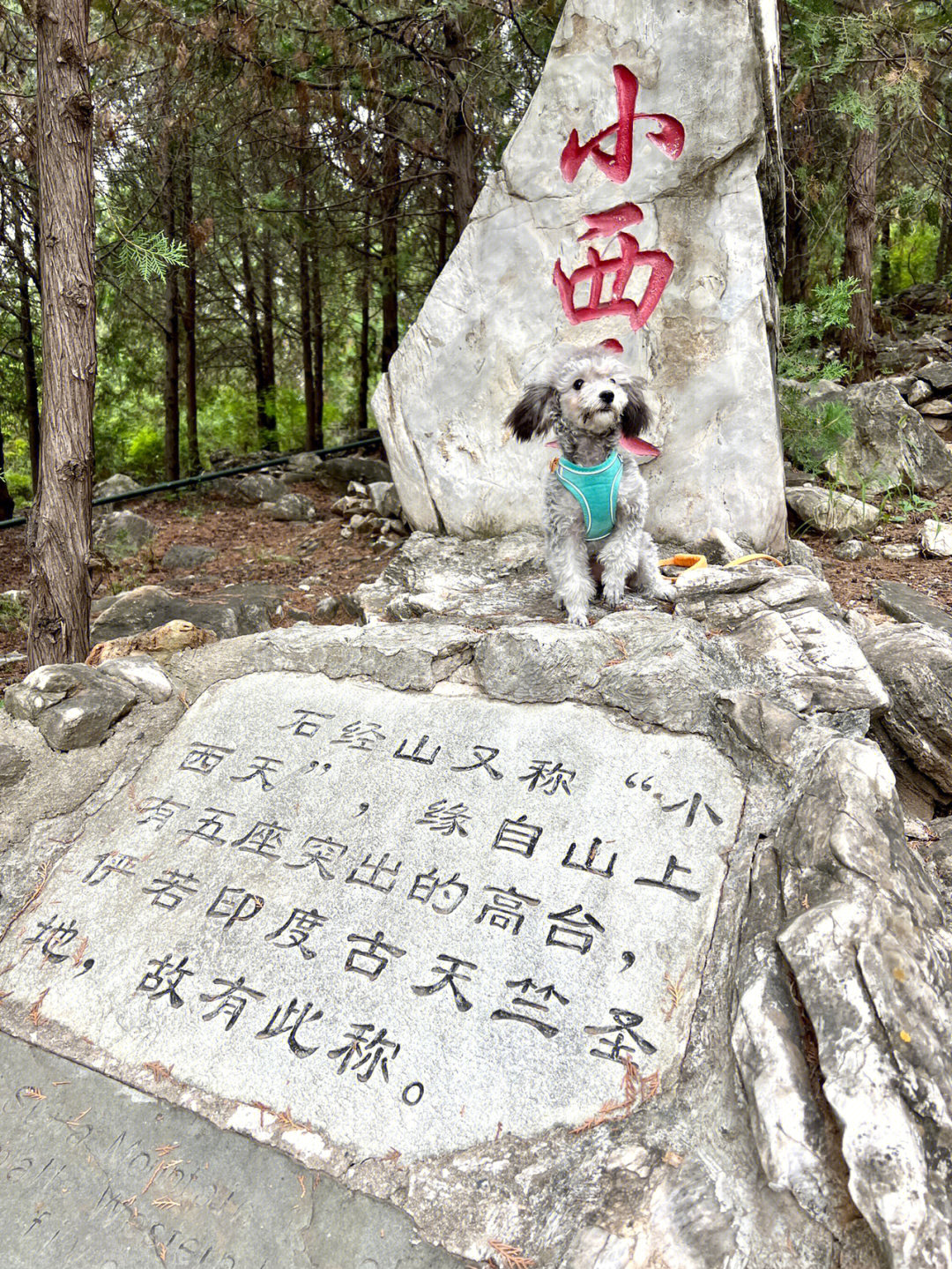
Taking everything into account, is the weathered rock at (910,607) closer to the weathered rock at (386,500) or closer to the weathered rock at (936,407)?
the weathered rock at (386,500)

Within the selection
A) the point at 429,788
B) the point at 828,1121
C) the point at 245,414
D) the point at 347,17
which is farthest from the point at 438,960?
the point at 245,414

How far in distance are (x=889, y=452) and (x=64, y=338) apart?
5.70m

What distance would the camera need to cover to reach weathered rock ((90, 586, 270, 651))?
490 centimetres

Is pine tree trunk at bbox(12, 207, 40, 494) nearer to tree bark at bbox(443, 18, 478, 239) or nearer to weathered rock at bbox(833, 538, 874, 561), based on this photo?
tree bark at bbox(443, 18, 478, 239)

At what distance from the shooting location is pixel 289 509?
7.97m

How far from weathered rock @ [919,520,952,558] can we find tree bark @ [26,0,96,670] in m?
5.05

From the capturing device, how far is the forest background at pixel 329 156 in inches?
229

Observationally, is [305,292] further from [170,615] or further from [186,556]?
[170,615]

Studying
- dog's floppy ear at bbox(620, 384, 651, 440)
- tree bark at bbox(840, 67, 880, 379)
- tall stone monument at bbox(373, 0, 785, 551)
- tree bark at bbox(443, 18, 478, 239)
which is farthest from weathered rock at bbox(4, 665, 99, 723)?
tree bark at bbox(840, 67, 880, 379)

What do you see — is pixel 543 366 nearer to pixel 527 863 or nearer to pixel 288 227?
pixel 527 863

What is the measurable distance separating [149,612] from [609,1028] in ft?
13.6

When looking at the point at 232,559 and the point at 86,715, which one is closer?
the point at 86,715

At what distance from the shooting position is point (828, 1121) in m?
1.64

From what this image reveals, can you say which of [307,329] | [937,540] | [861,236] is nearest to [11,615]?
[937,540]
